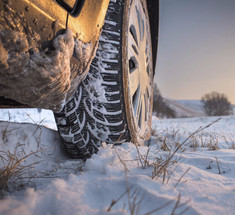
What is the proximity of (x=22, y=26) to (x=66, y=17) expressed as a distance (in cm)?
16

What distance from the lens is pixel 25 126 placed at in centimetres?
112

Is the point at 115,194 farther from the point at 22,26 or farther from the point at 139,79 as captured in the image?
the point at 139,79

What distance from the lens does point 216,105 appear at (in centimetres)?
2408

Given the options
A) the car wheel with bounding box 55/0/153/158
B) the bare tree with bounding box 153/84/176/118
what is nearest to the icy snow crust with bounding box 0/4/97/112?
the car wheel with bounding box 55/0/153/158

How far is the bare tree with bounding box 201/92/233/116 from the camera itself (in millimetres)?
23283

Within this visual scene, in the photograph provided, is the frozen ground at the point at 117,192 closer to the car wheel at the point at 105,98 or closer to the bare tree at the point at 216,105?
the car wheel at the point at 105,98

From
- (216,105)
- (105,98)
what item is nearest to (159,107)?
(216,105)

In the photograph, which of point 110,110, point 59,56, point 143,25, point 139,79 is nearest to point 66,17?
point 59,56

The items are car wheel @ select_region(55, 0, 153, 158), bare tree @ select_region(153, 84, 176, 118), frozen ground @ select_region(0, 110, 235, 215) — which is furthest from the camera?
bare tree @ select_region(153, 84, 176, 118)

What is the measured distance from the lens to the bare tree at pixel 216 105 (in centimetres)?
2328

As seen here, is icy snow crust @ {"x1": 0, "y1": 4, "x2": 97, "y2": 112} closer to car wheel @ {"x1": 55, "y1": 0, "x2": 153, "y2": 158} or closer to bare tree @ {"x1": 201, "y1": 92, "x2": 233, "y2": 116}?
car wheel @ {"x1": 55, "y1": 0, "x2": 153, "y2": 158}

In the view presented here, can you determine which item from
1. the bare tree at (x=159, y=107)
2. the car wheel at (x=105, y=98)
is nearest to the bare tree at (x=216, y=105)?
the bare tree at (x=159, y=107)

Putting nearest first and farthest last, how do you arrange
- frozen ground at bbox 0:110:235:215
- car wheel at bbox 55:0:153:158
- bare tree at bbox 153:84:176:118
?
frozen ground at bbox 0:110:235:215, car wheel at bbox 55:0:153:158, bare tree at bbox 153:84:176:118


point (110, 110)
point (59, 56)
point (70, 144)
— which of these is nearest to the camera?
point (59, 56)
